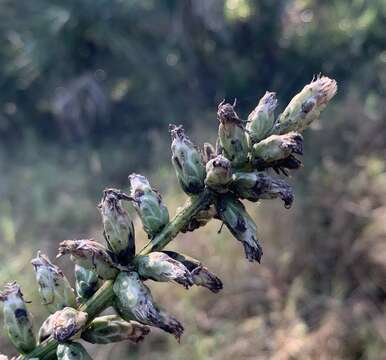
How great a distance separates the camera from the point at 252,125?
112 cm

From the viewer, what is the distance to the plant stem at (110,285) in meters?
1.06

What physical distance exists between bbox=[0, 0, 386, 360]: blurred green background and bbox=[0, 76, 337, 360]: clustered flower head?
3.04m

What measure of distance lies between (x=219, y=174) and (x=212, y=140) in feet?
16.8

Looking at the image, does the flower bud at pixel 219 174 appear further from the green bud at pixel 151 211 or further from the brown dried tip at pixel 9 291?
the brown dried tip at pixel 9 291

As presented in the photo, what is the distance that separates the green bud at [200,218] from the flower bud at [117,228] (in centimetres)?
10

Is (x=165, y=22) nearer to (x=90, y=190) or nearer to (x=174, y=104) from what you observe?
(x=174, y=104)

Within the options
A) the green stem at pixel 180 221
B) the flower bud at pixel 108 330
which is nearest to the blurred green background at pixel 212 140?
the flower bud at pixel 108 330

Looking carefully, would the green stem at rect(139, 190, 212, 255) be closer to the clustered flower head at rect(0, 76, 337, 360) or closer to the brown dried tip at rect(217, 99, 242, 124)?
the clustered flower head at rect(0, 76, 337, 360)

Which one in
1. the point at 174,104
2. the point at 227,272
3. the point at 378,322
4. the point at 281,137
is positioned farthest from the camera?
the point at 174,104

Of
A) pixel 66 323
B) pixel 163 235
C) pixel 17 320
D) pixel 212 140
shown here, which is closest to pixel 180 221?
pixel 163 235

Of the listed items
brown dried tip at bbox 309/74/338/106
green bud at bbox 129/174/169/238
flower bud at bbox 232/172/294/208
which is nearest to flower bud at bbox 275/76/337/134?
brown dried tip at bbox 309/74/338/106

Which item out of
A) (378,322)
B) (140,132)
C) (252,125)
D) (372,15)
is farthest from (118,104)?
(252,125)

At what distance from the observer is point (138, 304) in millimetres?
982

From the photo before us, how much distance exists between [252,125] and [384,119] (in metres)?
5.13
